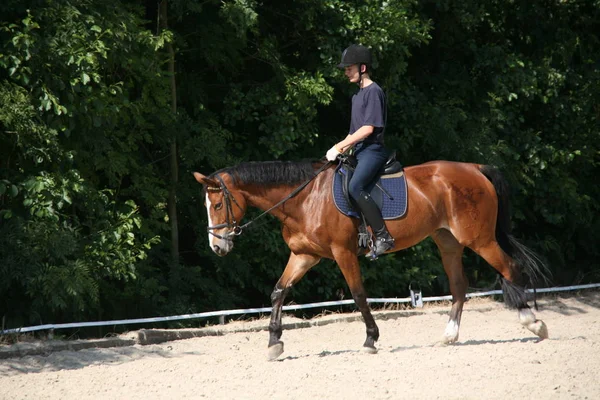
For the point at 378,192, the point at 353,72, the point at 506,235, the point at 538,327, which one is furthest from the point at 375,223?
the point at 538,327

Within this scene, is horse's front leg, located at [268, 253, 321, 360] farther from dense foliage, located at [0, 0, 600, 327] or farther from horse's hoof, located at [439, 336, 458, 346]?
dense foliage, located at [0, 0, 600, 327]

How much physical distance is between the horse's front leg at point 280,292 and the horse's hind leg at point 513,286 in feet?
6.05

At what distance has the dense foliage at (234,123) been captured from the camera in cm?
927

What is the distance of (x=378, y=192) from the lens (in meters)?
8.56

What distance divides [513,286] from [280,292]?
242cm

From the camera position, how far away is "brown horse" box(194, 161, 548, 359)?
8273 mm

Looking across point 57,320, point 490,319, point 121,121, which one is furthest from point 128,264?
point 490,319

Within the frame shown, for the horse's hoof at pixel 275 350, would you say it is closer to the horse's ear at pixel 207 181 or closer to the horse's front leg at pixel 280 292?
A: the horse's front leg at pixel 280 292

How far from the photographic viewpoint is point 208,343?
970 centimetres

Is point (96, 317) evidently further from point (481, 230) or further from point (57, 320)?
point (481, 230)

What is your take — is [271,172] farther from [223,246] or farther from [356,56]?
[356,56]

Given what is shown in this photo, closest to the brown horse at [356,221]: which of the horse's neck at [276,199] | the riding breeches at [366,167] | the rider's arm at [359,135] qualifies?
the horse's neck at [276,199]

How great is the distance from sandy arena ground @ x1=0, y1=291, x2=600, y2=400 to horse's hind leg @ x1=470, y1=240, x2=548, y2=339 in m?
0.19

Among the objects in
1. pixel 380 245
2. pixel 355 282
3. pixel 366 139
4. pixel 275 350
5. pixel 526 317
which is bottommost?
pixel 275 350
